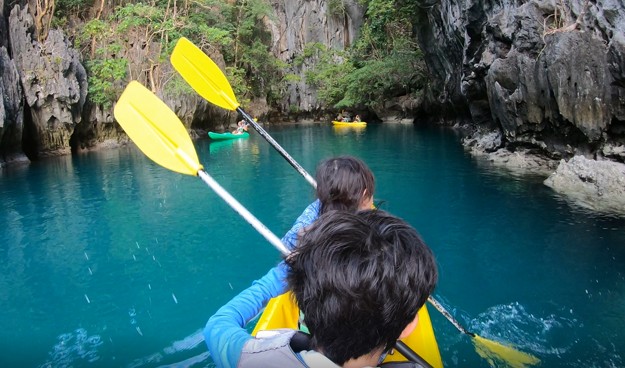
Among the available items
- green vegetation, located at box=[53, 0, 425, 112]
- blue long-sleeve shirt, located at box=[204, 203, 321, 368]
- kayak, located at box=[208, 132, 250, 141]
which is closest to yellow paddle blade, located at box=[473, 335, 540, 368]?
blue long-sleeve shirt, located at box=[204, 203, 321, 368]

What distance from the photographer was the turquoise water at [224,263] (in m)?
3.13

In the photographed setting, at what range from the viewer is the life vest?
884 mm

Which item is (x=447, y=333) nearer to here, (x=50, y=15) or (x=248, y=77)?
(x=50, y=15)

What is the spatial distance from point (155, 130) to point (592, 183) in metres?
6.39

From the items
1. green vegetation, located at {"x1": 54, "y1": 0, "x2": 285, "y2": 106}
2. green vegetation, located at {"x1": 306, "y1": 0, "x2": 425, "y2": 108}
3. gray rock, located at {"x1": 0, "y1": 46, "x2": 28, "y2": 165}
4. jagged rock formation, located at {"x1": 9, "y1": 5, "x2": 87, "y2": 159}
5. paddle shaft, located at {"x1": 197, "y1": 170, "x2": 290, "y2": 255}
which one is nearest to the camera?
paddle shaft, located at {"x1": 197, "y1": 170, "x2": 290, "y2": 255}

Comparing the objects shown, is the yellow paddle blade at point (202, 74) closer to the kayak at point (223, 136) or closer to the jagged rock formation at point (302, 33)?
the kayak at point (223, 136)

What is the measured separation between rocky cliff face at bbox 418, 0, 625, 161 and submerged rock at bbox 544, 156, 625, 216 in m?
0.42

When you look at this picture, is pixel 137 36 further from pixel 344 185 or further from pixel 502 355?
pixel 502 355

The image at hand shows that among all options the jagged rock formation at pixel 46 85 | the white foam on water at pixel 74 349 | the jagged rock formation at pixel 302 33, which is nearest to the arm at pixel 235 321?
the white foam on water at pixel 74 349

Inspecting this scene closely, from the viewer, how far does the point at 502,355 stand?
2816 millimetres

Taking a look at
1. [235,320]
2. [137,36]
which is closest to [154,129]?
[235,320]

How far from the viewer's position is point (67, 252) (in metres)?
5.09

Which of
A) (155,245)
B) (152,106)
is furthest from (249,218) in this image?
(155,245)

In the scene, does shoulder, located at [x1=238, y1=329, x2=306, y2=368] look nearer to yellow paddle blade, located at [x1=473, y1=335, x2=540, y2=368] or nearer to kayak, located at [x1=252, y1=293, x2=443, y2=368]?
kayak, located at [x1=252, y1=293, x2=443, y2=368]
